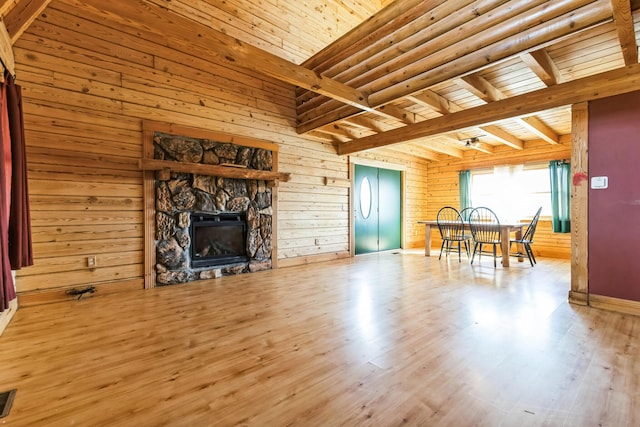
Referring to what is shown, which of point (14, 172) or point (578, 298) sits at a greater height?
point (14, 172)

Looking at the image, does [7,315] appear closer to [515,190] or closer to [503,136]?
[503,136]

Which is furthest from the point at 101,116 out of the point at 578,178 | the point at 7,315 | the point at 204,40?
the point at 578,178

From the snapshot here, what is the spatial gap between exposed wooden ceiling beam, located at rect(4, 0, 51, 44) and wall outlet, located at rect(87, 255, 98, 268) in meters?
2.19

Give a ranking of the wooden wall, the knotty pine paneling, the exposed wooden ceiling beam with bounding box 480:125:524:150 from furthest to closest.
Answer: the wooden wall < the exposed wooden ceiling beam with bounding box 480:125:524:150 < the knotty pine paneling

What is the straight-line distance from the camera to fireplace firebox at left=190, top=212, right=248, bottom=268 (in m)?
4.03

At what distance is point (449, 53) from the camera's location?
275 cm

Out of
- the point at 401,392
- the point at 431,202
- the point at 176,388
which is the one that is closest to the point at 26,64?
the point at 176,388

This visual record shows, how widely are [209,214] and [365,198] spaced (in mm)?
3568

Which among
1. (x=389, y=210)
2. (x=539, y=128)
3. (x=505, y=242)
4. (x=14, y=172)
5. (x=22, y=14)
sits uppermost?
(x=22, y=14)

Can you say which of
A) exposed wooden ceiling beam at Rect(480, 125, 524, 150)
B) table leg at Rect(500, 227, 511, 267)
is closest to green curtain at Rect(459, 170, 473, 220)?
exposed wooden ceiling beam at Rect(480, 125, 524, 150)

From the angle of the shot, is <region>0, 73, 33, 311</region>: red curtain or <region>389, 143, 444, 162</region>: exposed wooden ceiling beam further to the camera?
<region>389, 143, 444, 162</region>: exposed wooden ceiling beam

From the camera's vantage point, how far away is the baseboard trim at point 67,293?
114 inches

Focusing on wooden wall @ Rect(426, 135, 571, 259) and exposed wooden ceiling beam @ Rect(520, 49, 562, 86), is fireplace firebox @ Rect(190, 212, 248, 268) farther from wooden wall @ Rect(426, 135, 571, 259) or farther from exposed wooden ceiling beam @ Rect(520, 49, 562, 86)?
wooden wall @ Rect(426, 135, 571, 259)

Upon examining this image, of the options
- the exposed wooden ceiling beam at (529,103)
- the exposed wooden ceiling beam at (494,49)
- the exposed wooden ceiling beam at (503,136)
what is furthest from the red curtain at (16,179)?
the exposed wooden ceiling beam at (503,136)
